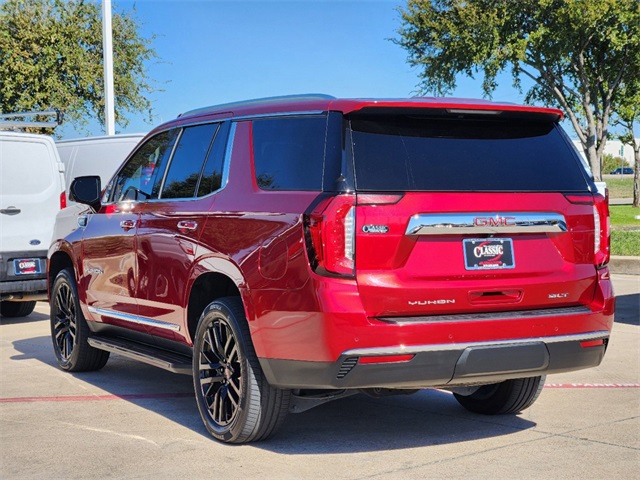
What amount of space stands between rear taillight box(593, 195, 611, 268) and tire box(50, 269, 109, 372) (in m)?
4.17

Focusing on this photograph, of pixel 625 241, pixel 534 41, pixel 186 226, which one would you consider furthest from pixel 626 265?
pixel 534 41

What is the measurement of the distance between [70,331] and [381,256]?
4018mm

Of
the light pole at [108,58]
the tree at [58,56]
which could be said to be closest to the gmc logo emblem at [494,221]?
the light pole at [108,58]

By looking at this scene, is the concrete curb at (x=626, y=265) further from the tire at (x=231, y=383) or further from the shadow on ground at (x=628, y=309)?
the tire at (x=231, y=383)

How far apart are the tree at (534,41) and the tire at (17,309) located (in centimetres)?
2203

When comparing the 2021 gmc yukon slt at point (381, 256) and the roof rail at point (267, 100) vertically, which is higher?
the roof rail at point (267, 100)

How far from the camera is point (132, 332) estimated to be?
7277 mm

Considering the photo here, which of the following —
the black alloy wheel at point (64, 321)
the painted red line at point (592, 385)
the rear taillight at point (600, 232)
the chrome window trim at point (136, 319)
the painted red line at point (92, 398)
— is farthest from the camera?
the black alloy wheel at point (64, 321)

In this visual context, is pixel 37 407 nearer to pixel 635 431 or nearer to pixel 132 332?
pixel 132 332

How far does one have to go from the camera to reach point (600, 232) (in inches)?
226

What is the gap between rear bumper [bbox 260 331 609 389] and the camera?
508 cm

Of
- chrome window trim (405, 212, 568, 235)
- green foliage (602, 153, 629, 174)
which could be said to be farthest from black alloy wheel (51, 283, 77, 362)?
green foliage (602, 153, 629, 174)

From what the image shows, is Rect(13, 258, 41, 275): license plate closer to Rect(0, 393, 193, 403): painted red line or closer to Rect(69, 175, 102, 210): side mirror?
Rect(69, 175, 102, 210): side mirror

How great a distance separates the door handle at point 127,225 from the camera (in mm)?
7056
